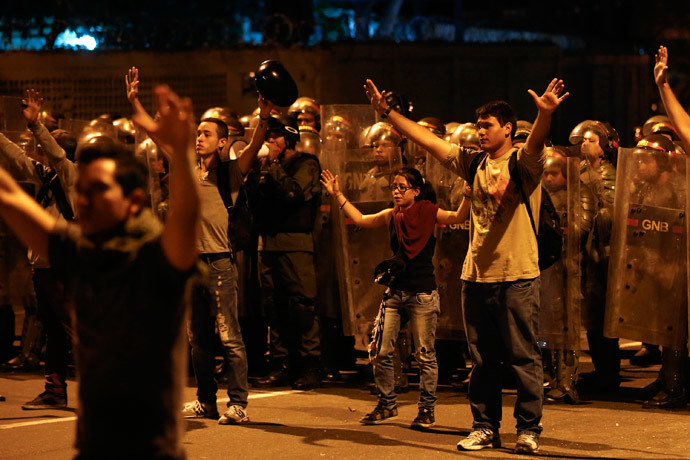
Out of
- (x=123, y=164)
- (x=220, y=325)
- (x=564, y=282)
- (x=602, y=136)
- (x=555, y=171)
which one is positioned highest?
(x=602, y=136)

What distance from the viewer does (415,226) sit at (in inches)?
309

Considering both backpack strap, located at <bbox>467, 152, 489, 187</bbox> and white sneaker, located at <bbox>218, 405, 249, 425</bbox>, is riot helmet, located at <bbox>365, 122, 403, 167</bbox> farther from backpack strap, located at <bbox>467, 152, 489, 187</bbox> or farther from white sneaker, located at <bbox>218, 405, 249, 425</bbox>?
white sneaker, located at <bbox>218, 405, 249, 425</bbox>

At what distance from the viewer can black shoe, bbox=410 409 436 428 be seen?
7.59m

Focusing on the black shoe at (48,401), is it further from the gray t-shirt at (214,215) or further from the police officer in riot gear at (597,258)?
the police officer in riot gear at (597,258)

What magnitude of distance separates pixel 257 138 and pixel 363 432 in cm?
222

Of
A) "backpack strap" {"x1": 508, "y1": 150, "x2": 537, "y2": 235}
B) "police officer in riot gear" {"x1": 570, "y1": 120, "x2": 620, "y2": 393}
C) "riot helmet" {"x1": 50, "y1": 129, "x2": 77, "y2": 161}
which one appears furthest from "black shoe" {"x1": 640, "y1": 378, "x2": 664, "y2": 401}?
"riot helmet" {"x1": 50, "y1": 129, "x2": 77, "y2": 161}

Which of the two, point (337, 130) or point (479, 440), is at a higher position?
point (337, 130)

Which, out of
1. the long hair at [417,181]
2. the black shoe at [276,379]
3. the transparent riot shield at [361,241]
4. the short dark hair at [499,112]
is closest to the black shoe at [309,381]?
the black shoe at [276,379]

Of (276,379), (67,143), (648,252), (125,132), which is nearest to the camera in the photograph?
(648,252)

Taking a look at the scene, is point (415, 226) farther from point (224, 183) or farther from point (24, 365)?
point (24, 365)

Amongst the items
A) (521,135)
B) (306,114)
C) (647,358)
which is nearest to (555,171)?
(521,135)

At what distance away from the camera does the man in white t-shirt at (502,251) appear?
6660 millimetres

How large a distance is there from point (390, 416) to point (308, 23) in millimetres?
12153

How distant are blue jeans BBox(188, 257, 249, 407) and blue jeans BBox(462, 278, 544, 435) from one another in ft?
5.93
